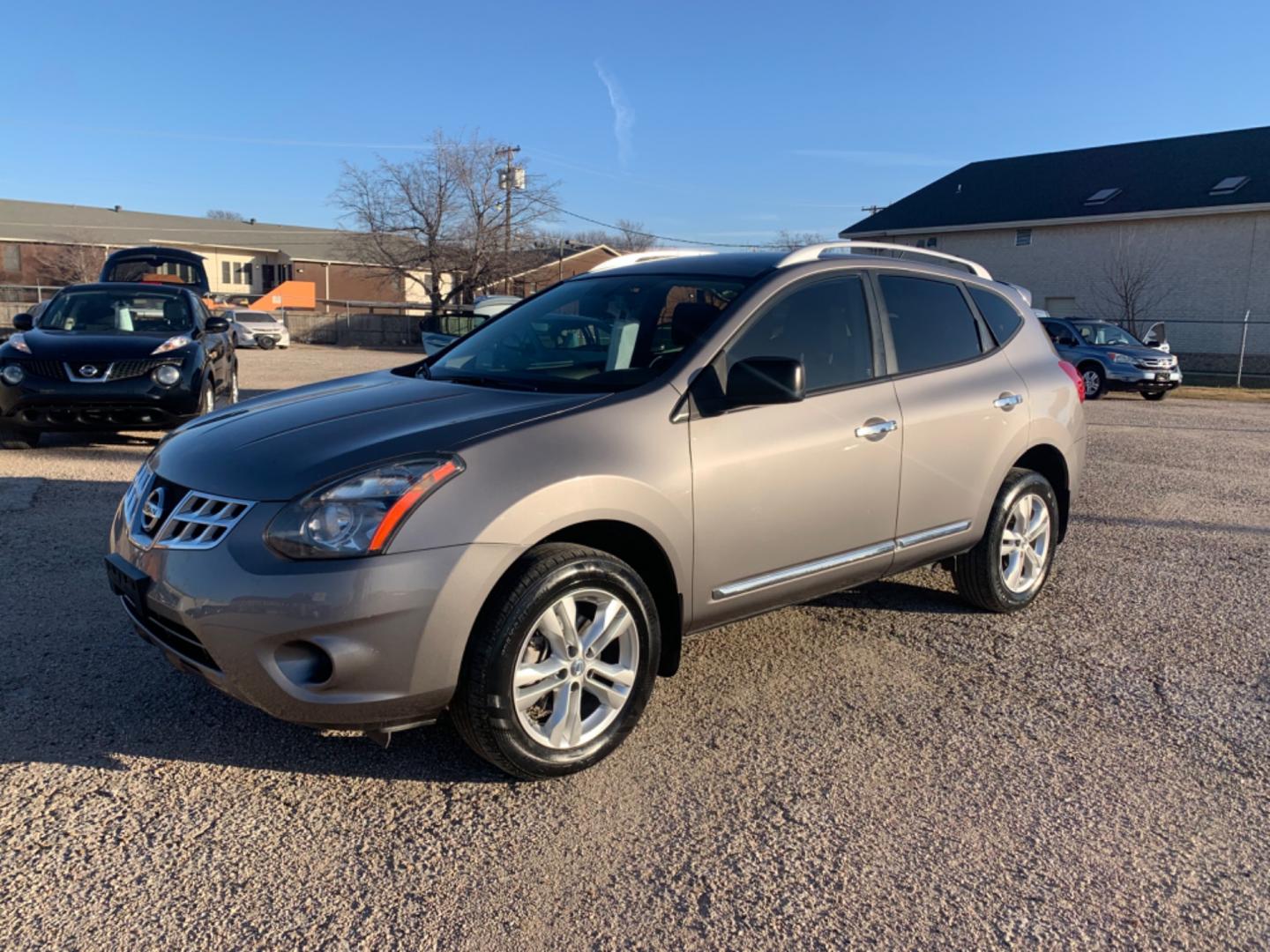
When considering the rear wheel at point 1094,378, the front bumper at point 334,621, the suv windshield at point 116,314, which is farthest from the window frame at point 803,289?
the rear wheel at point 1094,378

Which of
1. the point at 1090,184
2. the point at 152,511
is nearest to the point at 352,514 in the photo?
the point at 152,511

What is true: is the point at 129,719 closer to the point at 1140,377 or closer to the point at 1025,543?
the point at 1025,543

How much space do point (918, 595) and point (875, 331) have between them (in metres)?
1.78

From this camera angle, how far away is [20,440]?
8.99 m

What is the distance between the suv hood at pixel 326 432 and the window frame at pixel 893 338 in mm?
1601

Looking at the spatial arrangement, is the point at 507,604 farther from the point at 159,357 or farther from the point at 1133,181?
the point at 1133,181

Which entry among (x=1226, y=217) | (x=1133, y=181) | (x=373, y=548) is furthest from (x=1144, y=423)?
(x=1133, y=181)

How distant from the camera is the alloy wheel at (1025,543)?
16.1ft

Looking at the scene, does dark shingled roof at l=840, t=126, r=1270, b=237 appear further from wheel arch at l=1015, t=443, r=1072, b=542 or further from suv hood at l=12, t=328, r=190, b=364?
suv hood at l=12, t=328, r=190, b=364

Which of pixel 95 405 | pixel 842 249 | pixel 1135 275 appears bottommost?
pixel 95 405

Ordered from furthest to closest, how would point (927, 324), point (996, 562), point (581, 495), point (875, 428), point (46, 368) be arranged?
point (46, 368), point (996, 562), point (927, 324), point (875, 428), point (581, 495)

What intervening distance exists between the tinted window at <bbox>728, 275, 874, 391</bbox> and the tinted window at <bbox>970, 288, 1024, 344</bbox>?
1054mm

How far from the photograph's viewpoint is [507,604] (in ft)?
9.66

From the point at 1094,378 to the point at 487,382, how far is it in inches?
773
